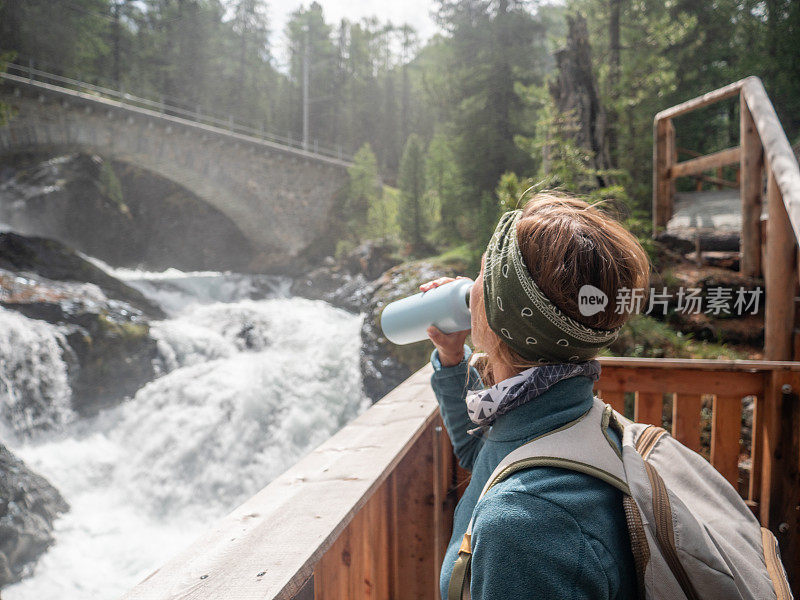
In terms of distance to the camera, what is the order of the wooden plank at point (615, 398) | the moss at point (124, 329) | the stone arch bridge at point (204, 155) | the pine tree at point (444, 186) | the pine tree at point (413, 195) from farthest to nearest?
1. the pine tree at point (413, 195)
2. the pine tree at point (444, 186)
3. the stone arch bridge at point (204, 155)
4. the moss at point (124, 329)
5. the wooden plank at point (615, 398)

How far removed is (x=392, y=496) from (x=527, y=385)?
17.2 inches

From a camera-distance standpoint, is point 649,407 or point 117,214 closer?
point 649,407

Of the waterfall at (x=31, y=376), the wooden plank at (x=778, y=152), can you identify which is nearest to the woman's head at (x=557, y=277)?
the wooden plank at (x=778, y=152)

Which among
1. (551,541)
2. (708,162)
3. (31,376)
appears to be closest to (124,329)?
(31,376)

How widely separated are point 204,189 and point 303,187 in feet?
5.42

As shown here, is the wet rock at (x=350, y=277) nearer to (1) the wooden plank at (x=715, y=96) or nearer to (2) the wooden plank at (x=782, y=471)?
(1) the wooden plank at (x=715, y=96)

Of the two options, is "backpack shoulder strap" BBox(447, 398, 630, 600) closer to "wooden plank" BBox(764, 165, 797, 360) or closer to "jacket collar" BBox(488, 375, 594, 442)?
"jacket collar" BBox(488, 375, 594, 442)

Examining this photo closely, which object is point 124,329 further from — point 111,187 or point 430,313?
point 430,313

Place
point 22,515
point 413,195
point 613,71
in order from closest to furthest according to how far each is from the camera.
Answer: point 22,515, point 613,71, point 413,195

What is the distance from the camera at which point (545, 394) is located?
374 millimetres

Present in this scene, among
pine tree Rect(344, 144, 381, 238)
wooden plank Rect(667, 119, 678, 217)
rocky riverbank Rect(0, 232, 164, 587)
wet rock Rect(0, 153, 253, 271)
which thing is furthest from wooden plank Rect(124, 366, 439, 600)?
pine tree Rect(344, 144, 381, 238)

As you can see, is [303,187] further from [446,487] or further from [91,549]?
[446,487]

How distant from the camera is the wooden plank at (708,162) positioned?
290 cm

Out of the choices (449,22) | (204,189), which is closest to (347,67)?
(449,22)
